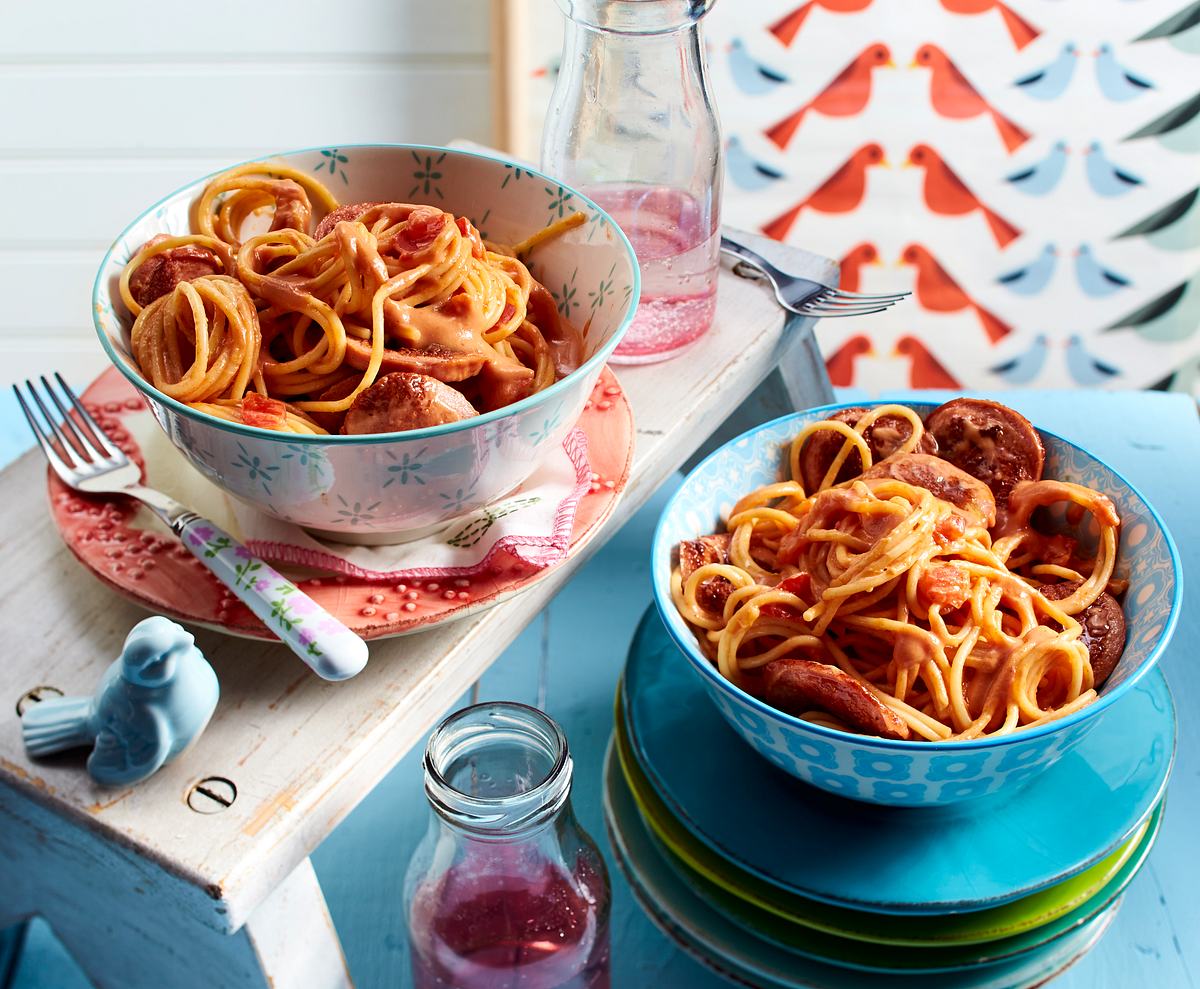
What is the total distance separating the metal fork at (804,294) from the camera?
1.03 metres

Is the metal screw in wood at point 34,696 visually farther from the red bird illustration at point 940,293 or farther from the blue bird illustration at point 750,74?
the red bird illustration at point 940,293

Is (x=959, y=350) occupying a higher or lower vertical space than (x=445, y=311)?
lower

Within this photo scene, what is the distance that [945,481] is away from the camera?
0.84m

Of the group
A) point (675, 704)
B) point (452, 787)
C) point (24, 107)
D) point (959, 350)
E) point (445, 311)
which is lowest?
point (959, 350)

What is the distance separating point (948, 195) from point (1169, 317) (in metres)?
0.46

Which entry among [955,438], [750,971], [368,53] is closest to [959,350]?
[368,53]

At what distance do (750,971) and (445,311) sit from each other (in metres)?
0.45

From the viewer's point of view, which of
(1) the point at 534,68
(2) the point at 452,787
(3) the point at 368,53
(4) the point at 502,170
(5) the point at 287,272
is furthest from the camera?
(3) the point at 368,53

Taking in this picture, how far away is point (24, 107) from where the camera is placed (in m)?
2.31

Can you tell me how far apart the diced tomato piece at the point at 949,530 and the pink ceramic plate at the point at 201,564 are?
200mm

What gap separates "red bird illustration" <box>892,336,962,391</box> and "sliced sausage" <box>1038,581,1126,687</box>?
4.83ft

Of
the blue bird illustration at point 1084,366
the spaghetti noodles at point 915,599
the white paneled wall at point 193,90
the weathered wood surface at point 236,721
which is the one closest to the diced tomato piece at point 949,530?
the spaghetti noodles at point 915,599

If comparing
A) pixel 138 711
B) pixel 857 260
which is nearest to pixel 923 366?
pixel 857 260

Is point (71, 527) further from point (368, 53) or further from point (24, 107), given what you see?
point (24, 107)
